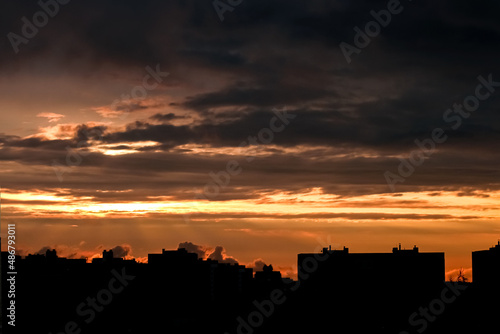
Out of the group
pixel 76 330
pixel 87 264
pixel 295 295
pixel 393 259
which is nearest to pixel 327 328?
pixel 295 295

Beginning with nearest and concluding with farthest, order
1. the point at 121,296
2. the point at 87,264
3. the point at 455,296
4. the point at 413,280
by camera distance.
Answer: the point at 455,296
the point at 413,280
the point at 121,296
the point at 87,264

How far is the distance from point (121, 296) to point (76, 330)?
12.2 m

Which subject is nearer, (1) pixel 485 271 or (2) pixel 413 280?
(2) pixel 413 280

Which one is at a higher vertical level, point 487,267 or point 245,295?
point 487,267

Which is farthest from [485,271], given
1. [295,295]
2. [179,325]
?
[179,325]

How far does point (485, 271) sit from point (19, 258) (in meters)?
82.7

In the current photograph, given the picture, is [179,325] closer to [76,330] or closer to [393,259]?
[76,330]

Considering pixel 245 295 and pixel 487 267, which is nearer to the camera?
pixel 245 295

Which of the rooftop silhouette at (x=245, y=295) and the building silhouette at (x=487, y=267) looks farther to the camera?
the building silhouette at (x=487, y=267)

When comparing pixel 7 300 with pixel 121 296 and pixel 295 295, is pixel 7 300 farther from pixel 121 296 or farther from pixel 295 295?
pixel 295 295

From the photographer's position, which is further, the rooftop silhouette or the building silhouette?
the building silhouette

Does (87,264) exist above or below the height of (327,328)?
above

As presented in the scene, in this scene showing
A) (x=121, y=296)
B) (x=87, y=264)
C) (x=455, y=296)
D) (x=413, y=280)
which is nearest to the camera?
(x=455, y=296)

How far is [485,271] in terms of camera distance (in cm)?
12581
